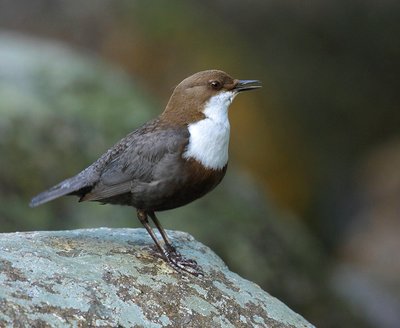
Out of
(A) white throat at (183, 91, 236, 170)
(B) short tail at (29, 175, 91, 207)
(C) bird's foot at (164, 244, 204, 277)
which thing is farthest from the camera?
(B) short tail at (29, 175, 91, 207)

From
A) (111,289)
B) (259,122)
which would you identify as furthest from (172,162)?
(259,122)

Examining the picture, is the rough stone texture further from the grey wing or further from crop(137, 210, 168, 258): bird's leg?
the grey wing

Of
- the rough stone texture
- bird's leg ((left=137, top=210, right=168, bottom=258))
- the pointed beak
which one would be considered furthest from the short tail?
the pointed beak

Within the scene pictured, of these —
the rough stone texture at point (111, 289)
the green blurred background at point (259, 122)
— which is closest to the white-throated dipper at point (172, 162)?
the rough stone texture at point (111, 289)

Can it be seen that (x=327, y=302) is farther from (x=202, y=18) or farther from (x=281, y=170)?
(x=202, y=18)

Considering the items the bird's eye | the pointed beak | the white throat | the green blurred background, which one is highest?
the green blurred background

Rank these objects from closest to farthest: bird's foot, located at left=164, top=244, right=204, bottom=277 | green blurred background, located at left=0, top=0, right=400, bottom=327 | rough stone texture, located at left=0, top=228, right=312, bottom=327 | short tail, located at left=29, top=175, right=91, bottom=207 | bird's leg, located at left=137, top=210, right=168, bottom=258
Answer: rough stone texture, located at left=0, top=228, right=312, bottom=327 → bird's foot, located at left=164, top=244, right=204, bottom=277 → bird's leg, located at left=137, top=210, right=168, bottom=258 → short tail, located at left=29, top=175, right=91, bottom=207 → green blurred background, located at left=0, top=0, right=400, bottom=327

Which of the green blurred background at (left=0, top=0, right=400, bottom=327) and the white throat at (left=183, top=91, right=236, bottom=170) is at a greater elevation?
the green blurred background at (left=0, top=0, right=400, bottom=327)
